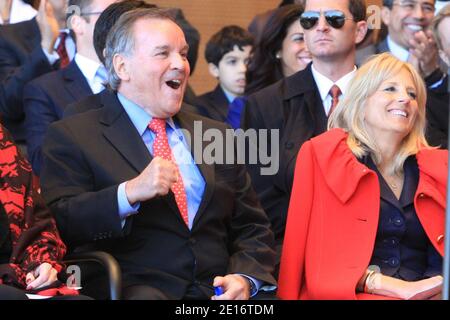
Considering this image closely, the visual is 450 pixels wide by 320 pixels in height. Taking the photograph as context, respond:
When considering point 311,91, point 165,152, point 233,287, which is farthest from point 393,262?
point 311,91

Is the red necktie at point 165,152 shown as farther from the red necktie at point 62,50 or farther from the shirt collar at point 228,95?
the shirt collar at point 228,95

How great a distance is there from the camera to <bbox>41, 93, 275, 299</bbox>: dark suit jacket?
3.86 metres

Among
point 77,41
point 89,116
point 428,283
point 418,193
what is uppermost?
point 77,41

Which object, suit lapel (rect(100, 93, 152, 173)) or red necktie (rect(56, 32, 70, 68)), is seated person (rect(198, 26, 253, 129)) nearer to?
red necktie (rect(56, 32, 70, 68))

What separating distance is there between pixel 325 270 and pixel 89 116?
1.09 metres

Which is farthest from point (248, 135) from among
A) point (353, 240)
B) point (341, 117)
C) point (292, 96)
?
point (353, 240)

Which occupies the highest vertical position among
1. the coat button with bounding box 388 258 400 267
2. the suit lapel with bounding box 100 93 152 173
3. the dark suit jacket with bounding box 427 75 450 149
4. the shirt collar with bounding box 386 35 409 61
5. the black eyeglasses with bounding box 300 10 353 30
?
the shirt collar with bounding box 386 35 409 61

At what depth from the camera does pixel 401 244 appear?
13.5 feet

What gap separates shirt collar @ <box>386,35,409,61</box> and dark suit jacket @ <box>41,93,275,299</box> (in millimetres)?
2018

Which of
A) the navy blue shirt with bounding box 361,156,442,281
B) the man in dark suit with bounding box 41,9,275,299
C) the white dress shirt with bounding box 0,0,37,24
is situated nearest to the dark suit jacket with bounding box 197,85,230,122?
the white dress shirt with bounding box 0,0,37,24

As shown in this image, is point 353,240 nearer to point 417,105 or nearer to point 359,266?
point 359,266

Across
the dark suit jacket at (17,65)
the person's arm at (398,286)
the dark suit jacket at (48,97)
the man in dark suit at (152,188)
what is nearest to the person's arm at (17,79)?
the dark suit jacket at (17,65)

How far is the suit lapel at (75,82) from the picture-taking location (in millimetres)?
4977

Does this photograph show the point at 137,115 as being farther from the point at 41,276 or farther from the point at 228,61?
the point at 228,61
